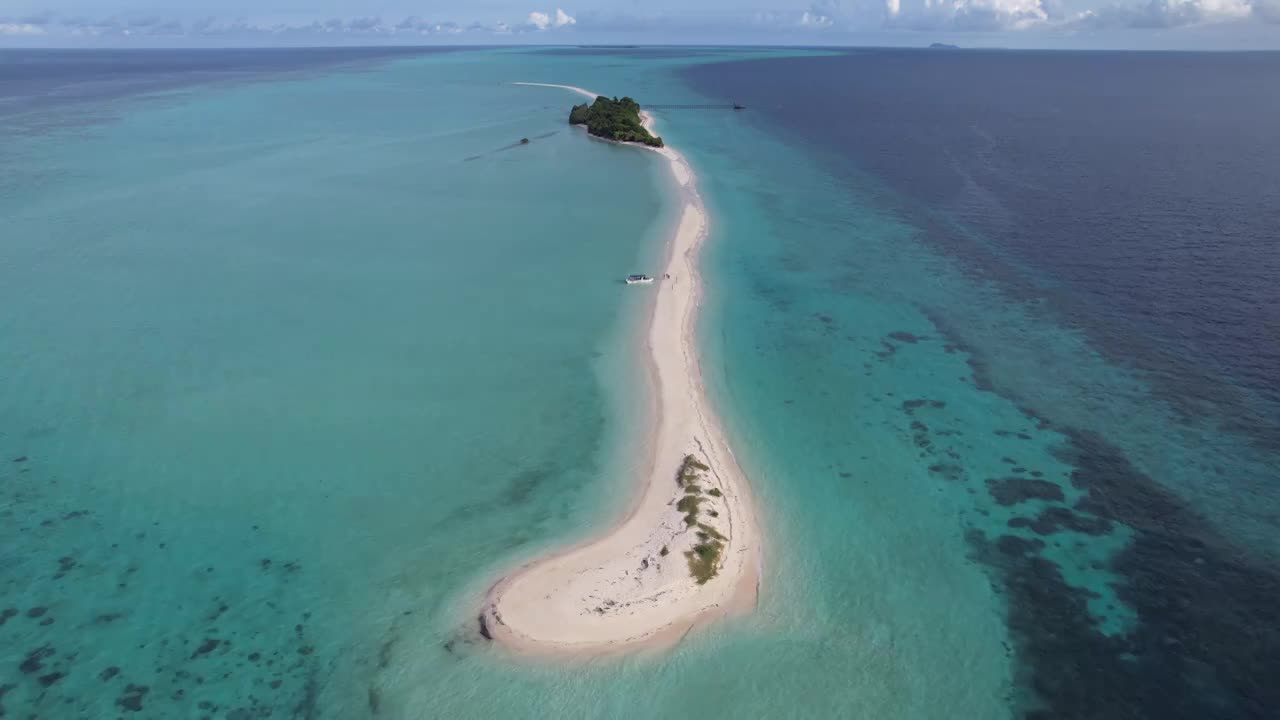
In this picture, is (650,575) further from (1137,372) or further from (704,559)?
(1137,372)

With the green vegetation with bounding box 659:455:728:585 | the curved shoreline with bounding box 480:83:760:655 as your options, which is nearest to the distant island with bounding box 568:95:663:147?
the curved shoreline with bounding box 480:83:760:655

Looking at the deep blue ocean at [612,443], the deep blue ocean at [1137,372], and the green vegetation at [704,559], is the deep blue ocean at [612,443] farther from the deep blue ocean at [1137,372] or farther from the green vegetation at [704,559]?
the green vegetation at [704,559]

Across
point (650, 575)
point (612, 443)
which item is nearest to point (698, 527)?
point (650, 575)

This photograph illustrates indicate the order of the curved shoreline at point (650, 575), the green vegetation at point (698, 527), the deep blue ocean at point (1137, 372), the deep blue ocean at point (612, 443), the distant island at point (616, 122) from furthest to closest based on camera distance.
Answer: the distant island at point (616, 122) → the green vegetation at point (698, 527) → the curved shoreline at point (650, 575) → the deep blue ocean at point (1137, 372) → the deep blue ocean at point (612, 443)

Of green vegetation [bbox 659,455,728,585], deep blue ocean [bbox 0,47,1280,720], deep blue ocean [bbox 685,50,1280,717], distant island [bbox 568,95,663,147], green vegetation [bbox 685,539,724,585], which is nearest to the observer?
deep blue ocean [bbox 0,47,1280,720]

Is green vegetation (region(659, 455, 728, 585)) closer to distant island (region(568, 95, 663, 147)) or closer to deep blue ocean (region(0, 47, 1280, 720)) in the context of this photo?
deep blue ocean (region(0, 47, 1280, 720))

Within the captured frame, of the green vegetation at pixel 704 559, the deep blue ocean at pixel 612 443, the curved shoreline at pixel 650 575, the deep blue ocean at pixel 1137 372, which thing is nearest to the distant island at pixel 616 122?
the deep blue ocean at pixel 1137 372

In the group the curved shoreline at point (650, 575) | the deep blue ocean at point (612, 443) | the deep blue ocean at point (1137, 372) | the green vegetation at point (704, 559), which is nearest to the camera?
the deep blue ocean at point (612, 443)
